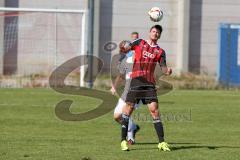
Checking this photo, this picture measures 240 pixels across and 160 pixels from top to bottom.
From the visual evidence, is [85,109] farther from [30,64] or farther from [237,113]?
[30,64]

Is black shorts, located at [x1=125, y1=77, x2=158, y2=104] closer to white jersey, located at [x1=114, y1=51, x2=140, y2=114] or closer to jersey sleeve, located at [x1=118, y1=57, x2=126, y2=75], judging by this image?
white jersey, located at [x1=114, y1=51, x2=140, y2=114]

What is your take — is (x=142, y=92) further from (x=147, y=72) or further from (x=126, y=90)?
(x=126, y=90)

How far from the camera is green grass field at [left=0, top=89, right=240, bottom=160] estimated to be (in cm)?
1138

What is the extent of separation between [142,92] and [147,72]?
349 millimetres

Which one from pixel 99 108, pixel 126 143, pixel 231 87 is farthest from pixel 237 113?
pixel 231 87

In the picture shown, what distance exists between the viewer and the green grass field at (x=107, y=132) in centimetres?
1138

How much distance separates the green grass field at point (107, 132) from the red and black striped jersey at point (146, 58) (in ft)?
4.22

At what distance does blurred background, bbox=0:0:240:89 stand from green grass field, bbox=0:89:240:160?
6397 mm

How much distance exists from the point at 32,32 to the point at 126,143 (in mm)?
20522

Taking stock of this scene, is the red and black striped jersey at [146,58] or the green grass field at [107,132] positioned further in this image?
the red and black striped jersey at [146,58]

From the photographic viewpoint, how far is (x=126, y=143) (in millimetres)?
12016

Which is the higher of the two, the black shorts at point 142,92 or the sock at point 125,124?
the black shorts at point 142,92

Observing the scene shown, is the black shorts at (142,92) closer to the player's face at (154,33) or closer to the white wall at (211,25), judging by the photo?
the player's face at (154,33)

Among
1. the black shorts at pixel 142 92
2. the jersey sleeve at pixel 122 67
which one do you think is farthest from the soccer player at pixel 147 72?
the jersey sleeve at pixel 122 67
